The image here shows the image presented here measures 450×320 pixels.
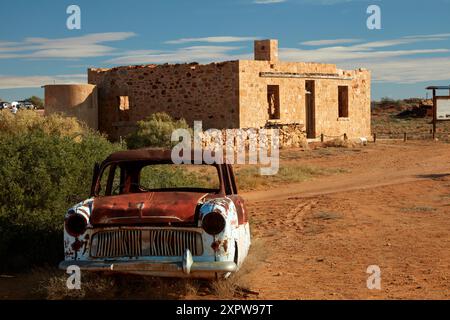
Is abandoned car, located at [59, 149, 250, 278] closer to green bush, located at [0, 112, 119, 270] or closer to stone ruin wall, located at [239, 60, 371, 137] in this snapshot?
green bush, located at [0, 112, 119, 270]

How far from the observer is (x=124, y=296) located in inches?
272

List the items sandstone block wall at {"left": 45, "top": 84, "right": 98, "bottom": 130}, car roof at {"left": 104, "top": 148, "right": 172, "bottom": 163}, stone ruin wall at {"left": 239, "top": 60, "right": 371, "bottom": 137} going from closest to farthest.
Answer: car roof at {"left": 104, "top": 148, "right": 172, "bottom": 163}, stone ruin wall at {"left": 239, "top": 60, "right": 371, "bottom": 137}, sandstone block wall at {"left": 45, "top": 84, "right": 98, "bottom": 130}

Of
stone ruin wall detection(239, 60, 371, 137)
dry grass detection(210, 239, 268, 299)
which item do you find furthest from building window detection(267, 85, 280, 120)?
dry grass detection(210, 239, 268, 299)

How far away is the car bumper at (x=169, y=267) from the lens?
20.3 feet

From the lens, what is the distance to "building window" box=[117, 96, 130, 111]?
27741mm

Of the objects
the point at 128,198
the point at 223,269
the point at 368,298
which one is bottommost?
the point at 368,298

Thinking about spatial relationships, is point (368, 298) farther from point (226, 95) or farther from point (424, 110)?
point (424, 110)

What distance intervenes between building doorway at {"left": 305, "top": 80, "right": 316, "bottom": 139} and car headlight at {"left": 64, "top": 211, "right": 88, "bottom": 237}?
73.9ft

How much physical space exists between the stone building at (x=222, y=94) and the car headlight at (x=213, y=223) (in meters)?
18.4

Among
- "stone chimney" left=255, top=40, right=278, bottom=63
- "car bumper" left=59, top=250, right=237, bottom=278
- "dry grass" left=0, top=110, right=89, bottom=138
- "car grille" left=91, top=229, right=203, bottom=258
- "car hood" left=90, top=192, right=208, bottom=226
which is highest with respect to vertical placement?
"stone chimney" left=255, top=40, right=278, bottom=63

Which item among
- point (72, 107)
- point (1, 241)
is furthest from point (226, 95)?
point (1, 241)

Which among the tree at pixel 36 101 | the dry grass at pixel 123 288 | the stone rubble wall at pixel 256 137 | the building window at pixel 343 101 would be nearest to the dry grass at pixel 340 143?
the stone rubble wall at pixel 256 137

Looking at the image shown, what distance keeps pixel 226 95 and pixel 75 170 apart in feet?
51.1
